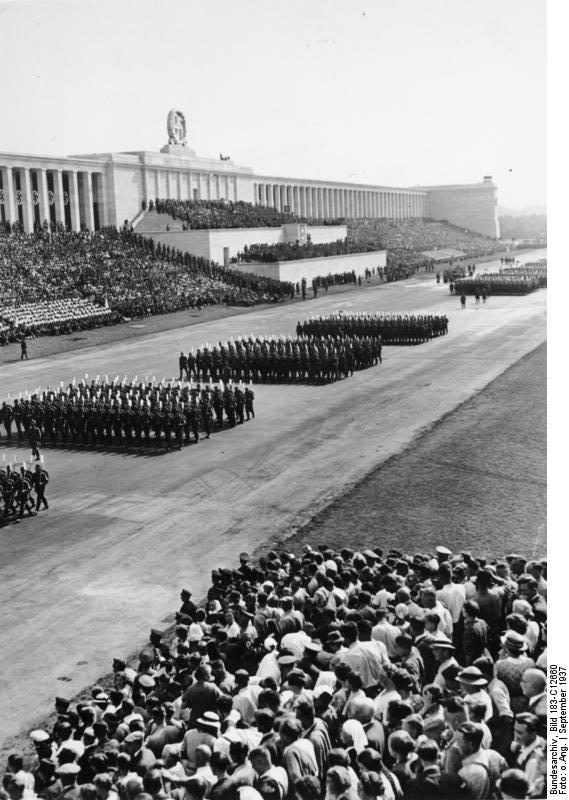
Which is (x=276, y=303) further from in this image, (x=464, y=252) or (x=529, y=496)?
(x=464, y=252)

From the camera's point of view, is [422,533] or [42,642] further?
[422,533]

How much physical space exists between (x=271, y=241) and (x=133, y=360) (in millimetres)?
40438

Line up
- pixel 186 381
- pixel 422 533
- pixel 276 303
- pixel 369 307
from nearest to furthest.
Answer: pixel 422 533
pixel 186 381
pixel 369 307
pixel 276 303

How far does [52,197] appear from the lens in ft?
214

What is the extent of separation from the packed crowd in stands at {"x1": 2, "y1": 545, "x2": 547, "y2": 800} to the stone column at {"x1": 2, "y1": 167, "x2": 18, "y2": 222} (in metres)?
55.0

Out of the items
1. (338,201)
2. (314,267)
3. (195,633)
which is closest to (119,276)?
(314,267)

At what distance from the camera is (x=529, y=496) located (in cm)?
1612

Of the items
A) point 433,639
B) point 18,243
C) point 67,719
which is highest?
point 18,243

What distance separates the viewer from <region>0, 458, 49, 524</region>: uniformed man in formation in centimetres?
1631

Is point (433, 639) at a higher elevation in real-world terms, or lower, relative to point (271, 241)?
lower

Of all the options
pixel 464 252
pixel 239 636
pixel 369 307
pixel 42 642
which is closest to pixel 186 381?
pixel 42 642

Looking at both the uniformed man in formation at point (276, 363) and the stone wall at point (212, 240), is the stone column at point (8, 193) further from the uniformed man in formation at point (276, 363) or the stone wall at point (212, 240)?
the uniformed man in formation at point (276, 363)

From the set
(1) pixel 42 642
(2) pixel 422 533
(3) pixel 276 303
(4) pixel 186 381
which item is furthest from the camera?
(3) pixel 276 303

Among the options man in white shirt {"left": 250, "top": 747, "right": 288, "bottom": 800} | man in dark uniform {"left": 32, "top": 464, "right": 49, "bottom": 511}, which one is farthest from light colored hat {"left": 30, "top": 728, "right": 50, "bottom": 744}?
man in dark uniform {"left": 32, "top": 464, "right": 49, "bottom": 511}
